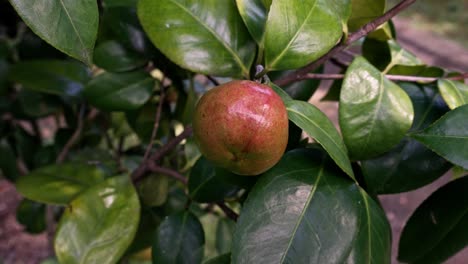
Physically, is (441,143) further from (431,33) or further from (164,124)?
(431,33)

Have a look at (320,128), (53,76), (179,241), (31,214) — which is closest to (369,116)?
(320,128)

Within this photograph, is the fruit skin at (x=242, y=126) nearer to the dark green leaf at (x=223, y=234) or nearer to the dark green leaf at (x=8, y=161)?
the dark green leaf at (x=223, y=234)

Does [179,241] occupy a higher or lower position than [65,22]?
lower

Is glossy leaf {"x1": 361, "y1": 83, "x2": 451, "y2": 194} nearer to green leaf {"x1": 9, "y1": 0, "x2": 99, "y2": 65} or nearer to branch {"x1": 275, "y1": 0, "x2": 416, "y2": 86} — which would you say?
Result: branch {"x1": 275, "y1": 0, "x2": 416, "y2": 86}

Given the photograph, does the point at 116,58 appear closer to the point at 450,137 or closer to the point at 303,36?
the point at 303,36

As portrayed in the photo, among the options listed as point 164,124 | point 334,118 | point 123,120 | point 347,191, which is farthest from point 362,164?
point 334,118

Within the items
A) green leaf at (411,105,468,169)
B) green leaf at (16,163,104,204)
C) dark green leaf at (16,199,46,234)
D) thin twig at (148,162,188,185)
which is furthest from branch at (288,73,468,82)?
dark green leaf at (16,199,46,234)
